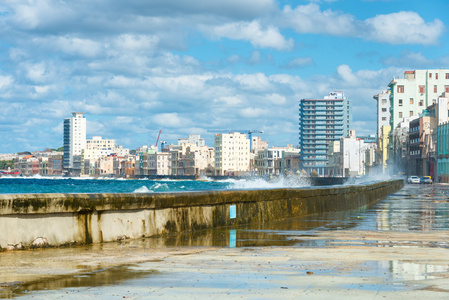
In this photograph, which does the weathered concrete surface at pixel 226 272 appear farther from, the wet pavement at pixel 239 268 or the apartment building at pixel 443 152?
the apartment building at pixel 443 152

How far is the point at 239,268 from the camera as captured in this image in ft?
26.1

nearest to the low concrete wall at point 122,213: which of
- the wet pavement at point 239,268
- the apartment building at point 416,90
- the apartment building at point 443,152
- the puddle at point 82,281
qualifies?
the wet pavement at point 239,268

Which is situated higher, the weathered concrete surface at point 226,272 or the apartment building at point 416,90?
the apartment building at point 416,90

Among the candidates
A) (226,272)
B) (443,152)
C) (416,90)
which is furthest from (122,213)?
(416,90)

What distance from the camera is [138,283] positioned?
22.1ft

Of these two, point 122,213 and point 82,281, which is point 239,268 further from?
point 122,213

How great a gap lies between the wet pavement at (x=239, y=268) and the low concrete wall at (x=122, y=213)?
35 centimetres

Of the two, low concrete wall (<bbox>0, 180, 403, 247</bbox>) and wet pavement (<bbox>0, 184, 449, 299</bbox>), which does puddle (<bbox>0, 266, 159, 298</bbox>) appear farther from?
low concrete wall (<bbox>0, 180, 403, 247</bbox>)

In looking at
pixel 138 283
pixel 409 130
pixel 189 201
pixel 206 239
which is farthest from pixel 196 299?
pixel 409 130

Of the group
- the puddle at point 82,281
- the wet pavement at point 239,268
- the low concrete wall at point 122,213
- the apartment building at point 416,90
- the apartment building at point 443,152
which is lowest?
the wet pavement at point 239,268

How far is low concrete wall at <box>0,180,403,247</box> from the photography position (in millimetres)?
9664

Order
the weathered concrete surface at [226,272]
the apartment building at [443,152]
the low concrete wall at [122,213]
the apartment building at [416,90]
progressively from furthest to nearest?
the apartment building at [416,90]
the apartment building at [443,152]
the low concrete wall at [122,213]
the weathered concrete surface at [226,272]

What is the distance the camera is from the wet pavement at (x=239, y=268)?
20.7 feet

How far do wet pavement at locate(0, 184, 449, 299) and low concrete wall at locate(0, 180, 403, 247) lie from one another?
35 cm
